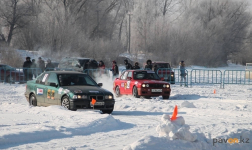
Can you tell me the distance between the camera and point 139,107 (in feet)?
48.3

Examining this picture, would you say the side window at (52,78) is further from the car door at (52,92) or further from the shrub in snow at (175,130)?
the shrub in snow at (175,130)

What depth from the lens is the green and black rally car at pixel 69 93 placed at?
40.9ft

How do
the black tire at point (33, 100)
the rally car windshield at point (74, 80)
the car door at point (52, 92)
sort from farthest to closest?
the black tire at point (33, 100) < the rally car windshield at point (74, 80) < the car door at point (52, 92)

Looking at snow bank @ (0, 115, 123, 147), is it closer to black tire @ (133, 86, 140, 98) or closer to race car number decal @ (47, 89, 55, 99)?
race car number decal @ (47, 89, 55, 99)

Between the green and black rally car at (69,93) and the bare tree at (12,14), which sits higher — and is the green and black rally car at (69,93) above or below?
below

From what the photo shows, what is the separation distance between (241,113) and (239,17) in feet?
209

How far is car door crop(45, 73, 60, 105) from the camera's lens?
13.2 meters

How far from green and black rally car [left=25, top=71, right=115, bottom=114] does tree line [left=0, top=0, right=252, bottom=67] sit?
2920cm

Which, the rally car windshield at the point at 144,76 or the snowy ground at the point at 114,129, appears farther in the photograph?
the rally car windshield at the point at 144,76

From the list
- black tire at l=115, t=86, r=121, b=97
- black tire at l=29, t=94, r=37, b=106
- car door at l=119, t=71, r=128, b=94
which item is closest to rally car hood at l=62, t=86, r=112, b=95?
black tire at l=29, t=94, r=37, b=106

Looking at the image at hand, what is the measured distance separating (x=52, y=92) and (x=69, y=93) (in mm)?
985

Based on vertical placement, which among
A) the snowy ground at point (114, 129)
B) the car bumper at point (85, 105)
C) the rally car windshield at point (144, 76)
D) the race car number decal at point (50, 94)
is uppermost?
the rally car windshield at point (144, 76)

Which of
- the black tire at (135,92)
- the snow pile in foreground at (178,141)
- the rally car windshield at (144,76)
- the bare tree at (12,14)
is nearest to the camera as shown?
the snow pile in foreground at (178,141)

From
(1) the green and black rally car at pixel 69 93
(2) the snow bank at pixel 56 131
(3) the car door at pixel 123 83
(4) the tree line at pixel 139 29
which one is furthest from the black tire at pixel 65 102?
(4) the tree line at pixel 139 29
